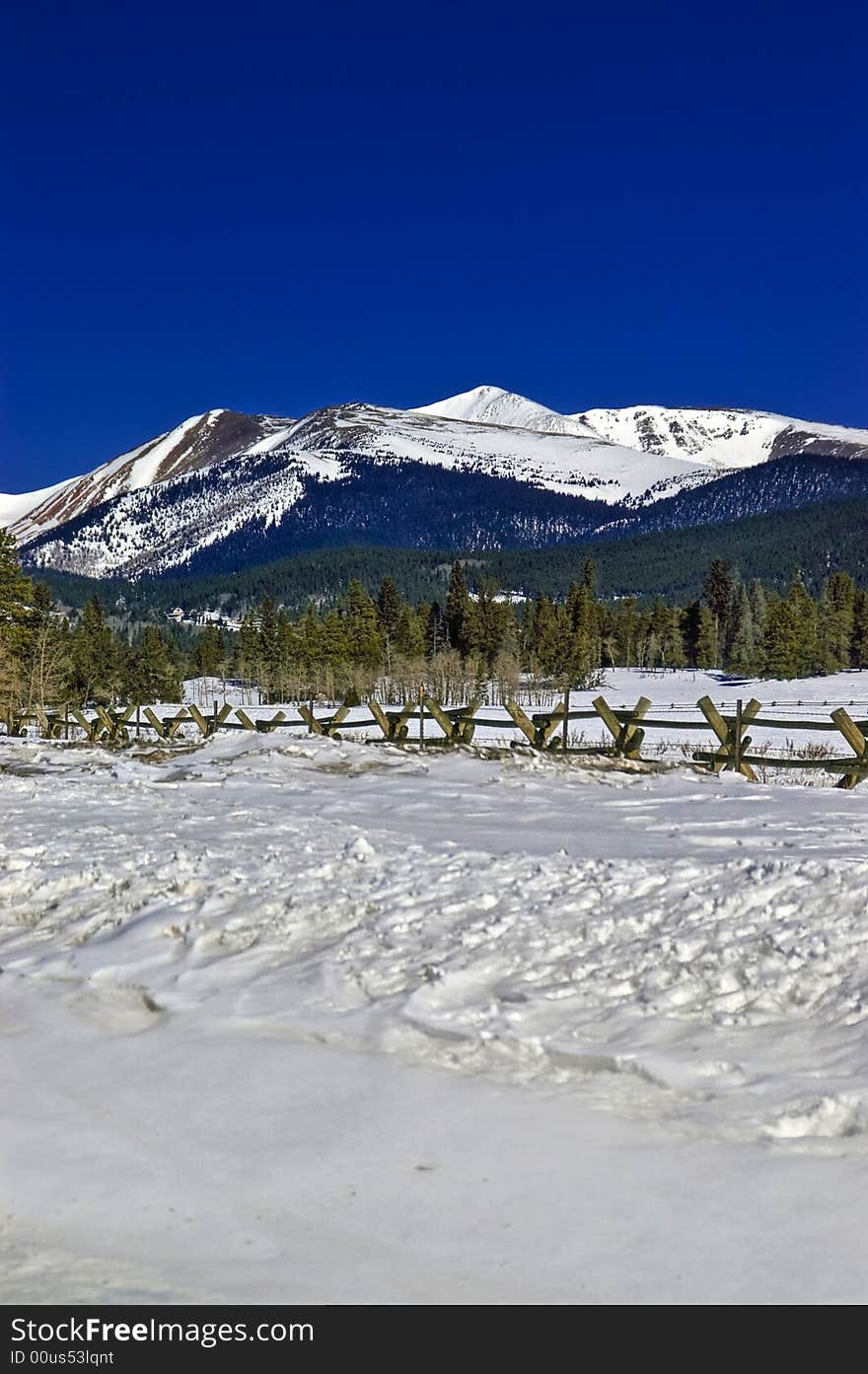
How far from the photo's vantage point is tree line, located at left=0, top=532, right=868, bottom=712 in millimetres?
91875

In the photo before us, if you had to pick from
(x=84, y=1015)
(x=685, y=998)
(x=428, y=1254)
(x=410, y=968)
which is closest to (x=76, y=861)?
(x=84, y=1015)

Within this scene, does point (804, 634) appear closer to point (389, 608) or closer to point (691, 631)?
point (691, 631)

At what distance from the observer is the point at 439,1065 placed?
5176 millimetres

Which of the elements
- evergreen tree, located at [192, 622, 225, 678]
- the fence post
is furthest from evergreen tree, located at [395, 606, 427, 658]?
the fence post

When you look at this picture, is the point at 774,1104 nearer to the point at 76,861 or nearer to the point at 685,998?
the point at 685,998

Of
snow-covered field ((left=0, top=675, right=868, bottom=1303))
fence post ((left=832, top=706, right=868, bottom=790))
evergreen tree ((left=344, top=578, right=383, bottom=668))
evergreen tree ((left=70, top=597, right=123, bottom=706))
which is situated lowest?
snow-covered field ((left=0, top=675, right=868, bottom=1303))

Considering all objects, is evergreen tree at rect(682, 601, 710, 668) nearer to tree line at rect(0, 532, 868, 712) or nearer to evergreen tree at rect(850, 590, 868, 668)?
tree line at rect(0, 532, 868, 712)

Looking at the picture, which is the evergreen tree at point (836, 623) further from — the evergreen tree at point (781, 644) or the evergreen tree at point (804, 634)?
the evergreen tree at point (781, 644)

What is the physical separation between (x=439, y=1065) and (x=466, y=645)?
10699 cm

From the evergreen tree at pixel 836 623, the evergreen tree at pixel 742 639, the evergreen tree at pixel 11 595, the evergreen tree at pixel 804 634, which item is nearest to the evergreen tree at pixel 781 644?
the evergreen tree at pixel 804 634

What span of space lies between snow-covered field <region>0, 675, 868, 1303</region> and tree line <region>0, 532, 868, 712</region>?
224 feet

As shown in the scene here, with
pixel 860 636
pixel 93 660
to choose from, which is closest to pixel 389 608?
pixel 93 660

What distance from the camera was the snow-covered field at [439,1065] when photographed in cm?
367
